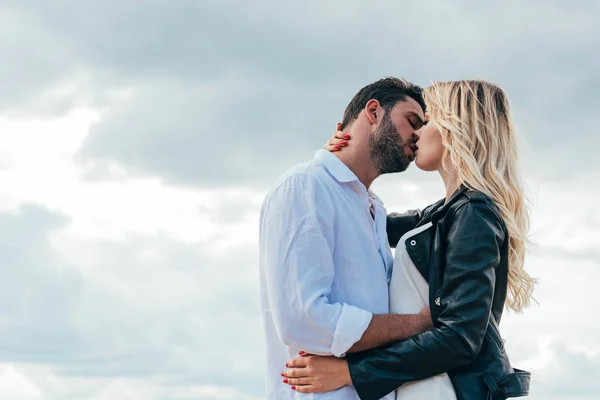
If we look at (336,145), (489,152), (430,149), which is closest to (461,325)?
(489,152)

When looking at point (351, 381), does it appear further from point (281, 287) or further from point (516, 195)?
point (516, 195)

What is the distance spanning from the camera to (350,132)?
6.68 m

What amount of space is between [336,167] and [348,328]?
141 cm

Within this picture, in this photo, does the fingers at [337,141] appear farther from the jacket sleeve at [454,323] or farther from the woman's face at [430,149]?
the jacket sleeve at [454,323]

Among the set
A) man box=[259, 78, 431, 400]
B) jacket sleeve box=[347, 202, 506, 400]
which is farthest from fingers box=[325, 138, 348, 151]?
jacket sleeve box=[347, 202, 506, 400]

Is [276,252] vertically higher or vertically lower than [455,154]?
lower

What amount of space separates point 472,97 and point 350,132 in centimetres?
120

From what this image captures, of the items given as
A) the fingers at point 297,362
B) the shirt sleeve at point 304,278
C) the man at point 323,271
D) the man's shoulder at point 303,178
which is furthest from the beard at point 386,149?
the fingers at point 297,362

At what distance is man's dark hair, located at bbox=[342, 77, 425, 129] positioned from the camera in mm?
6710

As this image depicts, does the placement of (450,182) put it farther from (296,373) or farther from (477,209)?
(296,373)

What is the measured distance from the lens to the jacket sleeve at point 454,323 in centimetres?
522

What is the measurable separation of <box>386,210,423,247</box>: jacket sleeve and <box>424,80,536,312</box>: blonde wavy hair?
50.4 inches

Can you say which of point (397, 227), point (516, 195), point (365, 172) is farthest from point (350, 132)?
point (516, 195)

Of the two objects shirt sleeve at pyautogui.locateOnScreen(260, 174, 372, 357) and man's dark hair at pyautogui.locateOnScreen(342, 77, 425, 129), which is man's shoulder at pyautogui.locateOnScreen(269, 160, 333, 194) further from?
man's dark hair at pyautogui.locateOnScreen(342, 77, 425, 129)
